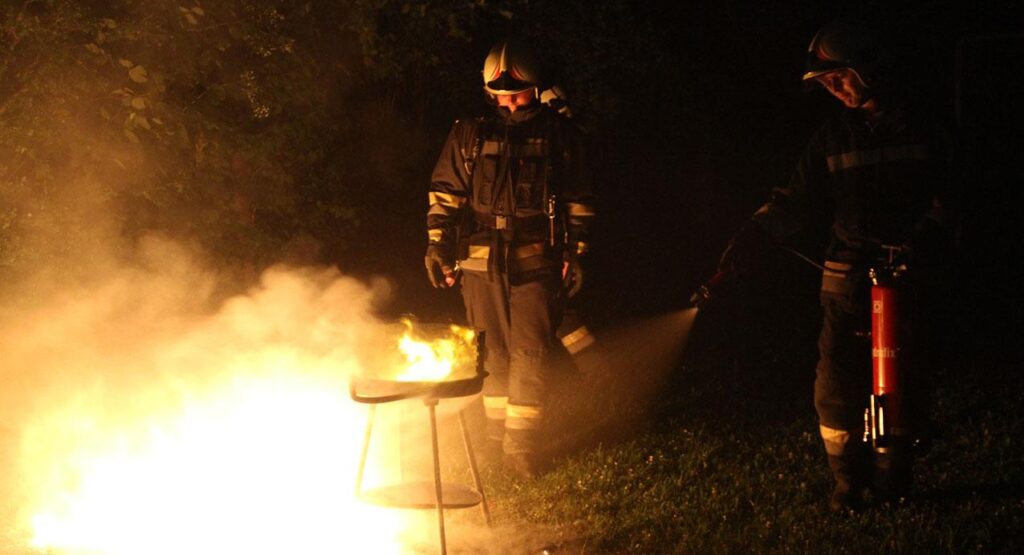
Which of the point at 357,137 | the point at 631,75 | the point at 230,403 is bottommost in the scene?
the point at 230,403

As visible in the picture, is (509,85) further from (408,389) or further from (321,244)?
(321,244)

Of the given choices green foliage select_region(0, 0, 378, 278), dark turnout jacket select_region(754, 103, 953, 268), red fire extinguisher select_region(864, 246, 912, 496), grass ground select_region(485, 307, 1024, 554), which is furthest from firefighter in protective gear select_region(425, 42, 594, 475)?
red fire extinguisher select_region(864, 246, 912, 496)

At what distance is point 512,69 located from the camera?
6.29 meters

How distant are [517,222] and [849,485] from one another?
7.74ft

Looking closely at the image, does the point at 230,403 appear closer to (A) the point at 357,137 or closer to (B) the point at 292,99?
(B) the point at 292,99

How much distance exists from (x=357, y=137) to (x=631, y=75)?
16.2 feet

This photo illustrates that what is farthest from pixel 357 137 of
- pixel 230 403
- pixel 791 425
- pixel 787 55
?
pixel 787 55

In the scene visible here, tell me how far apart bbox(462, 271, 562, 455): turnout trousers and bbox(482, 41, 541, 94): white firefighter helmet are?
3.59ft

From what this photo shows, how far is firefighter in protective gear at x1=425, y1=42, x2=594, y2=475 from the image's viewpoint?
21.1 feet

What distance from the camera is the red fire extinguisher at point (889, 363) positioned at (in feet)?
17.7

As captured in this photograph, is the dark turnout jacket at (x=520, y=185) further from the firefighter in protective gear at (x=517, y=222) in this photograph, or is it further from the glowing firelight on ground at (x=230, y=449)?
the glowing firelight on ground at (x=230, y=449)

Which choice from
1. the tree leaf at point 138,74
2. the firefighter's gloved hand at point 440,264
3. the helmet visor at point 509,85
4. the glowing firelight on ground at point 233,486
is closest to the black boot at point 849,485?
the glowing firelight on ground at point 233,486

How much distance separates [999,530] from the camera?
5.41m

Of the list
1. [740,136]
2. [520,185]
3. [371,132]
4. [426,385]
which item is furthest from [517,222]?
[740,136]
